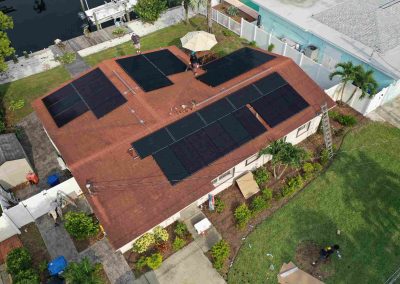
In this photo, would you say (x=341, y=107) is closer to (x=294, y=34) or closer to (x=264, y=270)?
(x=294, y=34)

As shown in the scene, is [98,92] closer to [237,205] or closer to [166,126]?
[166,126]

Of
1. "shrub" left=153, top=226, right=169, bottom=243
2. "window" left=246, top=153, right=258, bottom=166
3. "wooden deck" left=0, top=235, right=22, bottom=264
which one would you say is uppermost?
"window" left=246, top=153, right=258, bottom=166

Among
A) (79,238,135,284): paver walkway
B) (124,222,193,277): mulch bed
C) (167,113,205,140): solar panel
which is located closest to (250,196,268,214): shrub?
(124,222,193,277): mulch bed

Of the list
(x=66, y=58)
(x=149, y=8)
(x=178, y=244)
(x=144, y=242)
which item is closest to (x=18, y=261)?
(x=144, y=242)

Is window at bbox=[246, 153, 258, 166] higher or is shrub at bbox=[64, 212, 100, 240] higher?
window at bbox=[246, 153, 258, 166]

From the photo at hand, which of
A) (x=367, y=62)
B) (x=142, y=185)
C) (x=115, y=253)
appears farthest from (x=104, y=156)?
(x=367, y=62)

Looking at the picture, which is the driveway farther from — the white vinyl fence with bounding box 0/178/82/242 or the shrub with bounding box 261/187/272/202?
the white vinyl fence with bounding box 0/178/82/242
